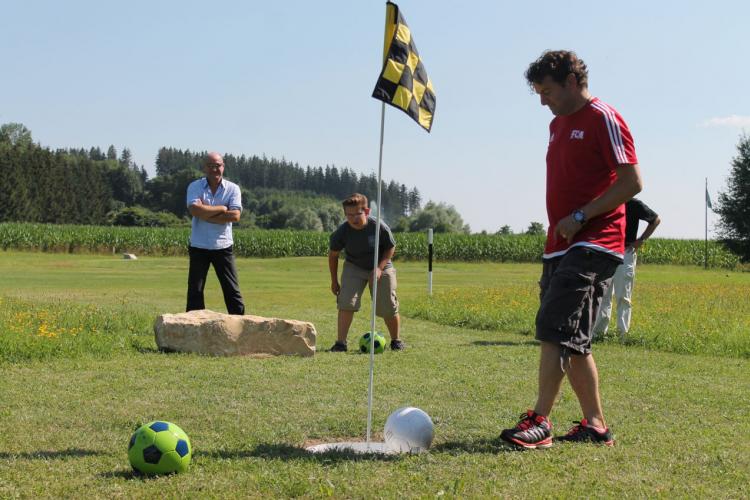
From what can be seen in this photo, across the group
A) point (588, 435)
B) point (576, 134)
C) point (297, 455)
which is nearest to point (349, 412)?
point (297, 455)

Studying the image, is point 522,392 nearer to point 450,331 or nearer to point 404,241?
point 450,331

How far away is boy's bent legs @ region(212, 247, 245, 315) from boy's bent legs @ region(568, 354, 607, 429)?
5996 mm

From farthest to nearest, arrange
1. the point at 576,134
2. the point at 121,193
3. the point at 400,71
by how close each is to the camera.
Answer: the point at 121,193 < the point at 400,71 < the point at 576,134

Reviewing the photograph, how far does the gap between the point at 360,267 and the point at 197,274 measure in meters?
2.08

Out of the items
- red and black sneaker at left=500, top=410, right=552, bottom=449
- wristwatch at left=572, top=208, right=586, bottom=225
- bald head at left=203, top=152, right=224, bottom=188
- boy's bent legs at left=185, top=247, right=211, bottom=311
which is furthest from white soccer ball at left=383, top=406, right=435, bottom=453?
bald head at left=203, top=152, right=224, bottom=188

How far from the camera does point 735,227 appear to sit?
5731 cm

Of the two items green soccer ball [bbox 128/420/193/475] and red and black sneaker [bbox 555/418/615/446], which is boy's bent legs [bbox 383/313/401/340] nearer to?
red and black sneaker [bbox 555/418/615/446]

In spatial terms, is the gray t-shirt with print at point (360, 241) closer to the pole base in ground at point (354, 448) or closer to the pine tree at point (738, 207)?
the pole base in ground at point (354, 448)

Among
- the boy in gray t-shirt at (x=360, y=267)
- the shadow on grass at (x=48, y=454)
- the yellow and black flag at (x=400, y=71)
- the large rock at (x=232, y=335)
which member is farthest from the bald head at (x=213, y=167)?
the shadow on grass at (x=48, y=454)

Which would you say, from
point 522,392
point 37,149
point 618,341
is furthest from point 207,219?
point 37,149

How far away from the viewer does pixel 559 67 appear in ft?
A: 16.8

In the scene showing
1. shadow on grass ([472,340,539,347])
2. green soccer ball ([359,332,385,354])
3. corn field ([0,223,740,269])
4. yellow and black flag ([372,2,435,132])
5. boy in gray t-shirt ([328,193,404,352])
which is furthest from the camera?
corn field ([0,223,740,269])

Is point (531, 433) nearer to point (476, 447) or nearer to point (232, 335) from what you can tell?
point (476, 447)

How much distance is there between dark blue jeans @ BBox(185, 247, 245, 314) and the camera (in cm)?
1037
